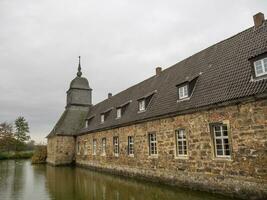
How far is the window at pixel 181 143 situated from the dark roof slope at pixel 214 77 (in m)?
1.16

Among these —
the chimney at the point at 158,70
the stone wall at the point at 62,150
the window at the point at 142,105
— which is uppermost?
the chimney at the point at 158,70

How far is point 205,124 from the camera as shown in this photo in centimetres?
1131

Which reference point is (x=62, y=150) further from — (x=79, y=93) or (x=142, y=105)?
(x=142, y=105)

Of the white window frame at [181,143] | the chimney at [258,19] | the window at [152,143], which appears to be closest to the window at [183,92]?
the white window frame at [181,143]

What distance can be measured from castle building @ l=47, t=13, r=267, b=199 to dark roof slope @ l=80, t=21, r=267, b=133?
50 millimetres

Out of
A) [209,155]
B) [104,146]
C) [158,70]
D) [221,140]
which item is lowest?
[209,155]

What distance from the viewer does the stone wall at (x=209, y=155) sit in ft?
29.8

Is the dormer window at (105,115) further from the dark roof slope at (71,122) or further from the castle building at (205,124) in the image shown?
the dark roof slope at (71,122)

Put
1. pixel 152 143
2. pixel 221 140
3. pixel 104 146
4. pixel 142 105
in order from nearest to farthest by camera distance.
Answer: pixel 221 140 → pixel 152 143 → pixel 142 105 → pixel 104 146

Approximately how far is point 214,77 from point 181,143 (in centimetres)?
375

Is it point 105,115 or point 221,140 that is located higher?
point 105,115

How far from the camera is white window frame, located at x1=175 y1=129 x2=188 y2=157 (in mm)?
12633

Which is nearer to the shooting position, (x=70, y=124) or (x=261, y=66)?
(x=261, y=66)

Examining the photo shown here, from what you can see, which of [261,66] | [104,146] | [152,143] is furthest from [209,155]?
[104,146]
